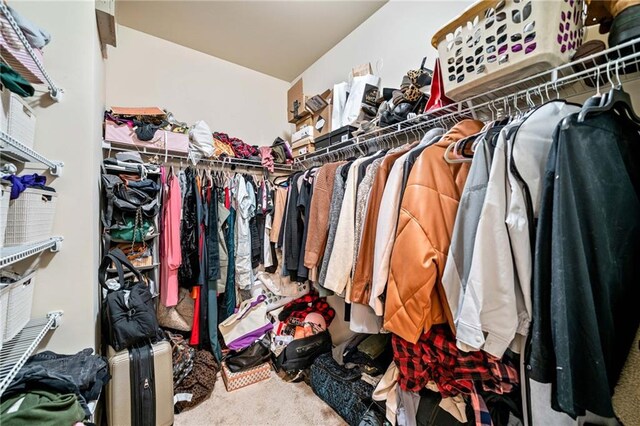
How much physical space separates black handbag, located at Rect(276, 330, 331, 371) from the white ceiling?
2.52 m

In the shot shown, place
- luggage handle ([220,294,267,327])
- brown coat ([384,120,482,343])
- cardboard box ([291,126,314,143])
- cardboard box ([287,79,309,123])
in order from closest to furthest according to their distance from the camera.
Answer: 1. brown coat ([384,120,482,343])
2. luggage handle ([220,294,267,327])
3. cardboard box ([291,126,314,143])
4. cardboard box ([287,79,309,123])

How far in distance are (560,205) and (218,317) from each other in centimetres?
220

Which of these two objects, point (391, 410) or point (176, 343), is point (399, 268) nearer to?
point (391, 410)

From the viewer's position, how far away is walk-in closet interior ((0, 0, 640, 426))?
673 mm

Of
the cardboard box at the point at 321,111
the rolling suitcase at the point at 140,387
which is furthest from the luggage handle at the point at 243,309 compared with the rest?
the cardboard box at the point at 321,111

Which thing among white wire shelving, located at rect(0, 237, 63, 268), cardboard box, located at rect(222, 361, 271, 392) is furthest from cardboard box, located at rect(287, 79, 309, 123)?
cardboard box, located at rect(222, 361, 271, 392)

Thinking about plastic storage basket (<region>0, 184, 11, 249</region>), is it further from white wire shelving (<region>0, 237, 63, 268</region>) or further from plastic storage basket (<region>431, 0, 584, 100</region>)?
plastic storage basket (<region>431, 0, 584, 100</region>)

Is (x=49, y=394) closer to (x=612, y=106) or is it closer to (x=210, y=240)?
(x=210, y=240)

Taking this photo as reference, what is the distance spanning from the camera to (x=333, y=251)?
1.37 metres

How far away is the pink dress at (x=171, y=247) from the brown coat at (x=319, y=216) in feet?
2.98

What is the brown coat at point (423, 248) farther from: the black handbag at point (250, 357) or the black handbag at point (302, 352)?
the black handbag at point (250, 357)

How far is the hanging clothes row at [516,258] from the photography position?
0.61 meters

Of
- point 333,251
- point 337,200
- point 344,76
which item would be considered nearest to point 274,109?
point 344,76

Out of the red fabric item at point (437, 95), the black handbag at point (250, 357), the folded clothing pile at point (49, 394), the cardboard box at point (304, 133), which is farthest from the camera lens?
the cardboard box at point (304, 133)
